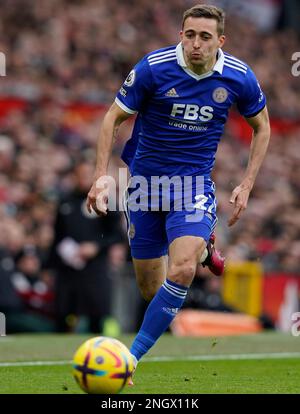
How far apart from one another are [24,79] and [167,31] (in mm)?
5754

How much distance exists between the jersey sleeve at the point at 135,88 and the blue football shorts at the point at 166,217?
0.68 meters

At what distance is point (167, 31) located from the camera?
23.6 m

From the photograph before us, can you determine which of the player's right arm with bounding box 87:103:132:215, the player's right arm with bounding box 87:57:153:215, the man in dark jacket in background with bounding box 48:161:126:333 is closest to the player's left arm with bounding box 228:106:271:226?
the player's right arm with bounding box 87:57:153:215

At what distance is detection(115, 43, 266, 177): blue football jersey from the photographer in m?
8.07

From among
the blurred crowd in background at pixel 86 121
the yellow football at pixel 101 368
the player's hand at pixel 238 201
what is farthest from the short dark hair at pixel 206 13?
the blurred crowd in background at pixel 86 121

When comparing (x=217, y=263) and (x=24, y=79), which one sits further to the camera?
(x=24, y=79)

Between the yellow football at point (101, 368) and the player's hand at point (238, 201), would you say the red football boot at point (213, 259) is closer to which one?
the player's hand at point (238, 201)

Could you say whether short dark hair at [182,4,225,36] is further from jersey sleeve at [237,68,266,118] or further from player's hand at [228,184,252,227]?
player's hand at [228,184,252,227]

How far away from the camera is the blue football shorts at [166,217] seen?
795cm

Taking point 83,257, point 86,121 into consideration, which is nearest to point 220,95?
point 83,257

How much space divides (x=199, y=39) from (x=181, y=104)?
1.65 feet

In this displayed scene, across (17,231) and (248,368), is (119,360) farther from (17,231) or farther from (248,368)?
(17,231)

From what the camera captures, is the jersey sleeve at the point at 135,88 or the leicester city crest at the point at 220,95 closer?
the jersey sleeve at the point at 135,88

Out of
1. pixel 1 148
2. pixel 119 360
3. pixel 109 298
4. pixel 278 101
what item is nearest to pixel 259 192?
pixel 278 101
